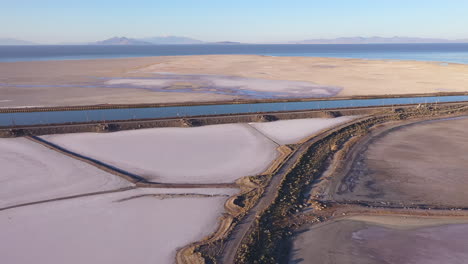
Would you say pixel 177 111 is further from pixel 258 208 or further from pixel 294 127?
pixel 258 208

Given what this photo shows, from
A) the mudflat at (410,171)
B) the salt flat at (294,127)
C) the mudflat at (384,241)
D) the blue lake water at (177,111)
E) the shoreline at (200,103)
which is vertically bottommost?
the mudflat at (384,241)

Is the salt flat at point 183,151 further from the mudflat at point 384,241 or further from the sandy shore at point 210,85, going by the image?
the sandy shore at point 210,85

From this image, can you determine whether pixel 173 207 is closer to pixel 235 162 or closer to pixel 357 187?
pixel 235 162

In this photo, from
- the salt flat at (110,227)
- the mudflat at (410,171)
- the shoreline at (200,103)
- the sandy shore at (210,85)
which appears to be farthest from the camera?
the sandy shore at (210,85)

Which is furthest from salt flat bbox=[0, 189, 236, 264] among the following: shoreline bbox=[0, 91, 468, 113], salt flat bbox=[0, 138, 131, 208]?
shoreline bbox=[0, 91, 468, 113]

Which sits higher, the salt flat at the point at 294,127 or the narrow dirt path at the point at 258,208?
the salt flat at the point at 294,127

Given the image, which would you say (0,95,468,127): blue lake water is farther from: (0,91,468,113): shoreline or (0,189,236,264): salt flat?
(0,189,236,264): salt flat

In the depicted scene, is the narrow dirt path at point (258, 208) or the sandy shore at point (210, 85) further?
the sandy shore at point (210, 85)

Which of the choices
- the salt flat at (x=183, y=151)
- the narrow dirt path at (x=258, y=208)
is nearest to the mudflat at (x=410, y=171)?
the narrow dirt path at (x=258, y=208)

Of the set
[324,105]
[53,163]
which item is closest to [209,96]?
[324,105]
